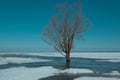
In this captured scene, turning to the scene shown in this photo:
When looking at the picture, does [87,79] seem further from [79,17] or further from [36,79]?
[79,17]

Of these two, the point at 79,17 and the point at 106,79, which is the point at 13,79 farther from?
the point at 79,17

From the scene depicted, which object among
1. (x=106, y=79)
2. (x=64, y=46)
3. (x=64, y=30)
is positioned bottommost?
(x=106, y=79)

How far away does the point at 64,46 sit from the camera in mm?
27500

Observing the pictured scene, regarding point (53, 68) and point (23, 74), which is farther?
point (53, 68)

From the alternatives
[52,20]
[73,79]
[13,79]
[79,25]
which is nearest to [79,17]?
[79,25]

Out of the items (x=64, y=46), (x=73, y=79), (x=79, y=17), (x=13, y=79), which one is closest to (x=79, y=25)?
(x=79, y=17)

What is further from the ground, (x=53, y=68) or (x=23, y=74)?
(x=53, y=68)

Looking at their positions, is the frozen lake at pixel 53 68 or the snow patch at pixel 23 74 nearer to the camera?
the snow patch at pixel 23 74

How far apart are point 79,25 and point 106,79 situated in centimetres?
1238

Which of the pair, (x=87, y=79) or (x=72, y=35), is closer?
(x=87, y=79)

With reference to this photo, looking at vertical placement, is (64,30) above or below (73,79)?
above

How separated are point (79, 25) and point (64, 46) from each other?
3608 mm

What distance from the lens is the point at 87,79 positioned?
54.2ft

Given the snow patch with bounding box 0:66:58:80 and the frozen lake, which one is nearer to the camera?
the snow patch with bounding box 0:66:58:80
